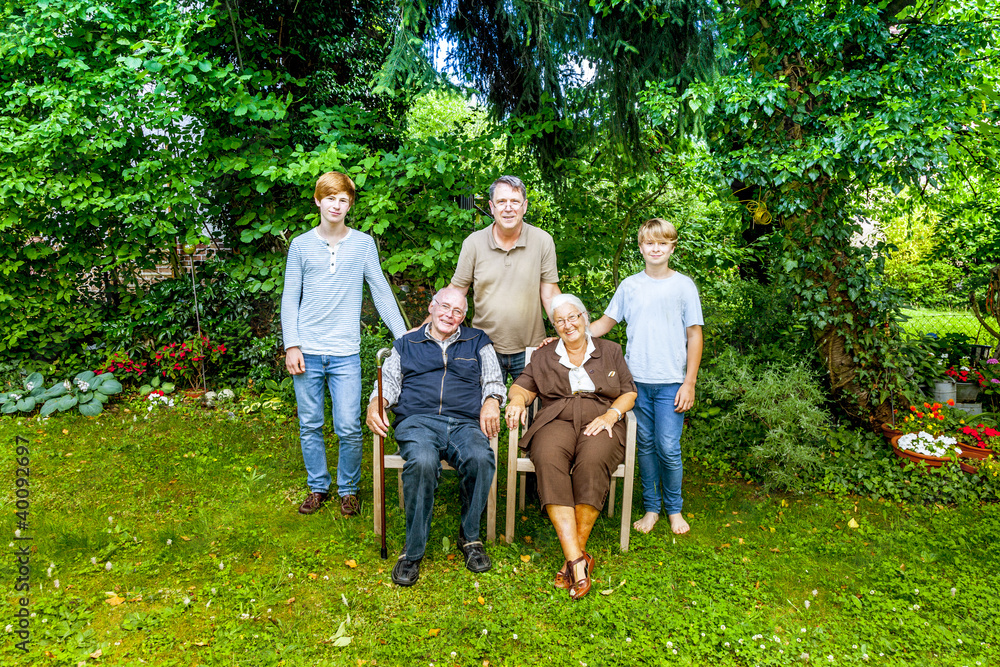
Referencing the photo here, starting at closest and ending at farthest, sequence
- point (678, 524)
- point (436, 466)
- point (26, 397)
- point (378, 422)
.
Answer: point (436, 466)
point (378, 422)
point (678, 524)
point (26, 397)

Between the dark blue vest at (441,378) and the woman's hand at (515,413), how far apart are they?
0.17 meters

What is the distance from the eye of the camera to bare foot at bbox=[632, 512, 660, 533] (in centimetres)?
331

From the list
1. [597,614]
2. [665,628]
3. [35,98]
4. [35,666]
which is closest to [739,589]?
[665,628]

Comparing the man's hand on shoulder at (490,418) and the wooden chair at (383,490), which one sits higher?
the man's hand on shoulder at (490,418)

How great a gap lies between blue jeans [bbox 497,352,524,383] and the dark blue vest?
23 centimetres

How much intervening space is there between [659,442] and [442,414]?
3.65 ft

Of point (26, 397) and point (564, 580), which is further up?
point (26, 397)

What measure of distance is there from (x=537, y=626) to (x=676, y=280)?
1.72 meters

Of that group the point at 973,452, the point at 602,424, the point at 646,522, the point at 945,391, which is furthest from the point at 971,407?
the point at 602,424

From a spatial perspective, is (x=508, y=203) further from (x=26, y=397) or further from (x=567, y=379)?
(x=26, y=397)

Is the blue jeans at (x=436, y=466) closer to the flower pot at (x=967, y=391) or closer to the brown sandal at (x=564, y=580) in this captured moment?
the brown sandal at (x=564, y=580)

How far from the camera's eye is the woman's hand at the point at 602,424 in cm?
296

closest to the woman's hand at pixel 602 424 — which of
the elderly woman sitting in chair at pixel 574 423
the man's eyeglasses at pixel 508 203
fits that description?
the elderly woman sitting in chair at pixel 574 423

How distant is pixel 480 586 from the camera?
9.21ft
